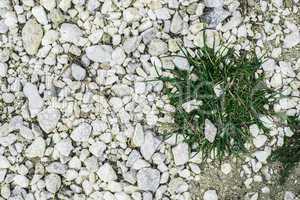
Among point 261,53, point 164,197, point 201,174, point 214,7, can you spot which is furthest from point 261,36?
point 164,197

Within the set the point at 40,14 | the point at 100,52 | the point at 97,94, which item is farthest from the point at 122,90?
the point at 40,14

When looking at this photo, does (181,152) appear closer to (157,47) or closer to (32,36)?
(157,47)

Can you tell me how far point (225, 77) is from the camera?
3.24m

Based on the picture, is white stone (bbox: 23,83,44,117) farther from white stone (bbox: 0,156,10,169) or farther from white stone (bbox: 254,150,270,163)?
white stone (bbox: 254,150,270,163)

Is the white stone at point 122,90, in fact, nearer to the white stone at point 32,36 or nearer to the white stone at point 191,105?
the white stone at point 191,105

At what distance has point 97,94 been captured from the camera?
3.30 meters

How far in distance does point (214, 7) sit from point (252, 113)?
2.33 feet

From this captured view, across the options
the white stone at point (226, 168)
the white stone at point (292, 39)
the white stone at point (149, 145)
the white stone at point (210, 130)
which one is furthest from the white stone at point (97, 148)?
the white stone at point (292, 39)

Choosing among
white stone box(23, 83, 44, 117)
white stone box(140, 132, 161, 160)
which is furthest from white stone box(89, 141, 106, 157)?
white stone box(23, 83, 44, 117)

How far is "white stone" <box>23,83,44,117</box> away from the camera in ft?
10.8

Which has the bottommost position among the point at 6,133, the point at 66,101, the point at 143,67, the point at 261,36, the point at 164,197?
the point at 164,197

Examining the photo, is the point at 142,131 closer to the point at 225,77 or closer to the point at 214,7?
the point at 225,77

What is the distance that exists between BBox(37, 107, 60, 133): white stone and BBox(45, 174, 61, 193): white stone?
31 centimetres

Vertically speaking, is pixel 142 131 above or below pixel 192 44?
below
